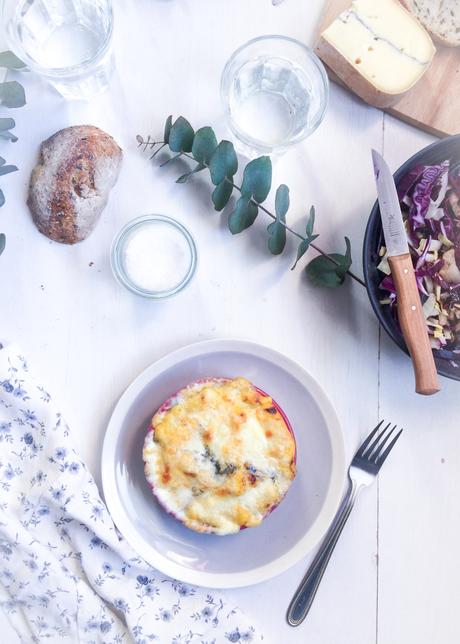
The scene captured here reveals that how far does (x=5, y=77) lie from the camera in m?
1.19

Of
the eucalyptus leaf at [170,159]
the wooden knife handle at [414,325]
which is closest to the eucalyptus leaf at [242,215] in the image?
the eucalyptus leaf at [170,159]

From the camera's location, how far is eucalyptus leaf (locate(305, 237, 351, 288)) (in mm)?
1159

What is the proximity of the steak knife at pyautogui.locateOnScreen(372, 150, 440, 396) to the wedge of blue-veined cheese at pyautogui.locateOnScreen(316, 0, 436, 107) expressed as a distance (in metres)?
0.18

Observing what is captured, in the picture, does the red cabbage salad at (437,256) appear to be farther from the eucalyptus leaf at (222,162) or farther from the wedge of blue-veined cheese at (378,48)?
the eucalyptus leaf at (222,162)

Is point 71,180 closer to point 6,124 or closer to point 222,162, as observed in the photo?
point 6,124

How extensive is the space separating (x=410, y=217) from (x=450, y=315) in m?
0.17

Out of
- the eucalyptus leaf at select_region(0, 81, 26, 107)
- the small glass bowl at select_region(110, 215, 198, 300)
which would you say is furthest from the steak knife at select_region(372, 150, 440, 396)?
the eucalyptus leaf at select_region(0, 81, 26, 107)

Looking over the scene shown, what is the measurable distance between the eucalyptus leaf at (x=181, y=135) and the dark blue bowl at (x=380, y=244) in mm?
315

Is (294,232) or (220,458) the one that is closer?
(220,458)

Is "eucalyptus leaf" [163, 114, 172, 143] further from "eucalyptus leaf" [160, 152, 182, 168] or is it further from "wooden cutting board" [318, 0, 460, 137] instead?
"wooden cutting board" [318, 0, 460, 137]

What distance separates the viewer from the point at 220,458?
3.55ft

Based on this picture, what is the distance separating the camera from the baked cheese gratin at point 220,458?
1081 mm

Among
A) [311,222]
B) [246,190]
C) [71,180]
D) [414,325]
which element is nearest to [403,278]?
[414,325]

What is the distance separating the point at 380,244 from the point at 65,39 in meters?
0.60
